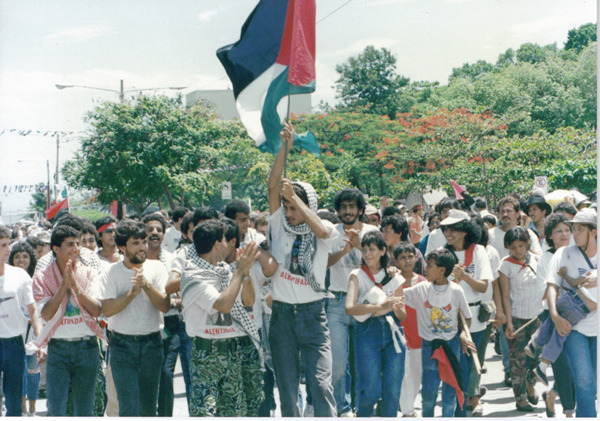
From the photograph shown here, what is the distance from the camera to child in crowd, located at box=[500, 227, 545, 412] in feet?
24.2

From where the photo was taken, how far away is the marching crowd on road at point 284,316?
17.4 feet

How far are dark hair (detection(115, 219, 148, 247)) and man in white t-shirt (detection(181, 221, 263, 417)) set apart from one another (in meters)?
0.80

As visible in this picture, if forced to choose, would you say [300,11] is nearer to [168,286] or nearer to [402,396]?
[168,286]

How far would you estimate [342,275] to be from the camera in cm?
701

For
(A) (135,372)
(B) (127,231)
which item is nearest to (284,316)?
(A) (135,372)

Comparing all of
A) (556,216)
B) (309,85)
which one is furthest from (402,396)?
(309,85)

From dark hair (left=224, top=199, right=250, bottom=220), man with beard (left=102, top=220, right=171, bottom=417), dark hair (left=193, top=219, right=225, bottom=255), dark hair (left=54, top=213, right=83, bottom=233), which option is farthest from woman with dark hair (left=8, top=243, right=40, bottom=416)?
dark hair (left=193, top=219, right=225, bottom=255)

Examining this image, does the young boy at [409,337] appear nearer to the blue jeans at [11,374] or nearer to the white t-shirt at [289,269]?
the white t-shirt at [289,269]

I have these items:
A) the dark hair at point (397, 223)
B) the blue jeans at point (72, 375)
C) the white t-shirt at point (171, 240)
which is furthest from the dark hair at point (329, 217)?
the white t-shirt at point (171, 240)

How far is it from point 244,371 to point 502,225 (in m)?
4.58

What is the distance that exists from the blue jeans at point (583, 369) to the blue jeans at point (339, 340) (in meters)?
Answer: 1.95

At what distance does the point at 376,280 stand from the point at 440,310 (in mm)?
630

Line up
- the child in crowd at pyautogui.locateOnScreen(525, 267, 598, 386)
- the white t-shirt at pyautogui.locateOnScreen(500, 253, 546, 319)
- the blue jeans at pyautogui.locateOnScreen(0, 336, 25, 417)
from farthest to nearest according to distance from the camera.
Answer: the white t-shirt at pyautogui.locateOnScreen(500, 253, 546, 319) < the blue jeans at pyautogui.locateOnScreen(0, 336, 25, 417) < the child in crowd at pyautogui.locateOnScreen(525, 267, 598, 386)

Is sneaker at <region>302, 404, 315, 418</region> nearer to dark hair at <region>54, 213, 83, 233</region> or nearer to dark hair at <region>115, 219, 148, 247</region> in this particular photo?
dark hair at <region>115, 219, 148, 247</region>
